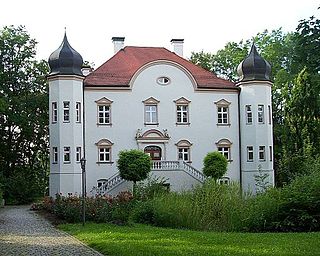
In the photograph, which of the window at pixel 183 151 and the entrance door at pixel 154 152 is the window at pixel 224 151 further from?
the entrance door at pixel 154 152

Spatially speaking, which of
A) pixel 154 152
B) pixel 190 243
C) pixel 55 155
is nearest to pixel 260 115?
pixel 154 152

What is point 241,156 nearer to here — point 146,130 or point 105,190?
point 146,130

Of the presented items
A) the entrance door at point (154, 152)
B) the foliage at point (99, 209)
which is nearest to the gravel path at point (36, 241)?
the foliage at point (99, 209)

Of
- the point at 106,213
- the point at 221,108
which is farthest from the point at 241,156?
the point at 106,213

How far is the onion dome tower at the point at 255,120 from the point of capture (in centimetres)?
3903

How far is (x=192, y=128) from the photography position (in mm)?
39156

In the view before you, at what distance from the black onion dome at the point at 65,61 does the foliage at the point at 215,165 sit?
942cm

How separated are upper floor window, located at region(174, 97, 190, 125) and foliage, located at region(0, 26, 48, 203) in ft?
39.4

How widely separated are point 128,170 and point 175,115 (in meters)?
6.72

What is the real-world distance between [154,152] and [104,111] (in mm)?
4102

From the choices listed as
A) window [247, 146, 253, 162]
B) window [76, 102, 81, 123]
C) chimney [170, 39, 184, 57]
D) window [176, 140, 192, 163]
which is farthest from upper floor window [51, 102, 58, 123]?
window [247, 146, 253, 162]

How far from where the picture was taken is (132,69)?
3928 centimetres

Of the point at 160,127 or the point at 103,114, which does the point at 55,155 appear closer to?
the point at 103,114

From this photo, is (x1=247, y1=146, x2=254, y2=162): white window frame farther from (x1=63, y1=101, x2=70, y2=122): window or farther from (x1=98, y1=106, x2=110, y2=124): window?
(x1=63, y1=101, x2=70, y2=122): window
